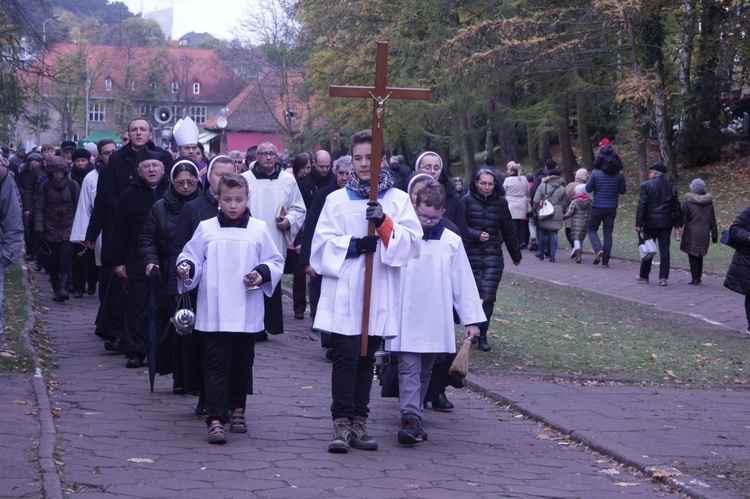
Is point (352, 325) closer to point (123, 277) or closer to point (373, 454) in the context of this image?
point (373, 454)

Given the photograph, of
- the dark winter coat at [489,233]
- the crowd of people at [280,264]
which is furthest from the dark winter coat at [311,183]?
the dark winter coat at [489,233]

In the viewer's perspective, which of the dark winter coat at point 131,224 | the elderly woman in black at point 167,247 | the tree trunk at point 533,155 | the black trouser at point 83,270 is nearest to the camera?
the elderly woman in black at point 167,247

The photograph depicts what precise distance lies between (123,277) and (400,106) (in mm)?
28157

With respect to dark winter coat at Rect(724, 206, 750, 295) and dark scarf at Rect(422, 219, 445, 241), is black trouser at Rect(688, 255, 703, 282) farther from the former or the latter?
dark scarf at Rect(422, 219, 445, 241)

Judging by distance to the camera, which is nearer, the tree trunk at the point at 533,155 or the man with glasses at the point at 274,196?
the man with glasses at the point at 274,196

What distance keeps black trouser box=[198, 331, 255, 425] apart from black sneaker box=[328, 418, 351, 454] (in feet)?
2.47

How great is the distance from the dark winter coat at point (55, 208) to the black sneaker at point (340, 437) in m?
8.97

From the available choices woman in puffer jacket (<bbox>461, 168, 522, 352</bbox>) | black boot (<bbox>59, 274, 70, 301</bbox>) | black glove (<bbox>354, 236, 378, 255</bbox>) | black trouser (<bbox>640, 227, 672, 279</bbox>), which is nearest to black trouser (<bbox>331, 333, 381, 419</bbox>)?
black glove (<bbox>354, 236, 378, 255</bbox>)

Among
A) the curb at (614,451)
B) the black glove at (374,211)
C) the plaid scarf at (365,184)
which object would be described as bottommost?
the curb at (614,451)

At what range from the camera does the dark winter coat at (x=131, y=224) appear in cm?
977

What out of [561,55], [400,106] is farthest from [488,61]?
[400,106]

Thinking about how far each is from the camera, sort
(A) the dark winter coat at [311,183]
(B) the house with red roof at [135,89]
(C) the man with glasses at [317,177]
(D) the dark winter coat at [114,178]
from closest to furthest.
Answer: (D) the dark winter coat at [114,178] < (C) the man with glasses at [317,177] < (A) the dark winter coat at [311,183] < (B) the house with red roof at [135,89]

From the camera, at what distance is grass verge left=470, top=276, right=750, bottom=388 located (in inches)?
413

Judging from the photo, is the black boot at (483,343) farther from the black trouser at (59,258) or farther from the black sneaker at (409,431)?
the black trouser at (59,258)
